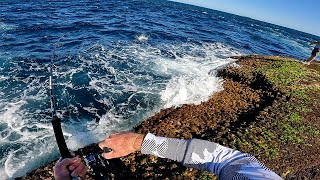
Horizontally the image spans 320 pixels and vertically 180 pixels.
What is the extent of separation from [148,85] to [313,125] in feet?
22.7

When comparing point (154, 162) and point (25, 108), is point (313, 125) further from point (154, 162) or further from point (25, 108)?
point (25, 108)

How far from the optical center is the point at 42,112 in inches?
386

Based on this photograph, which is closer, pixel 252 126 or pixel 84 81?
pixel 252 126

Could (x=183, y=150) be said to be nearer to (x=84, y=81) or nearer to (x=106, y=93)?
(x=106, y=93)

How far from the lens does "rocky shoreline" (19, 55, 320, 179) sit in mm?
6215

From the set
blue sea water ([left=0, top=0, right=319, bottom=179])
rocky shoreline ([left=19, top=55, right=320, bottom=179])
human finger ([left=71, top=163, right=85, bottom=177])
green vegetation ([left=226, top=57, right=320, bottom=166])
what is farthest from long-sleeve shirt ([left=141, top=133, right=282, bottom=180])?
green vegetation ([left=226, top=57, right=320, bottom=166])

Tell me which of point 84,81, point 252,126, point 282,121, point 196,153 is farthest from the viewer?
point 84,81

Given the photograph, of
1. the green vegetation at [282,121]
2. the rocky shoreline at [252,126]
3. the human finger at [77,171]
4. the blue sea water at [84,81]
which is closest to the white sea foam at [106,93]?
the blue sea water at [84,81]

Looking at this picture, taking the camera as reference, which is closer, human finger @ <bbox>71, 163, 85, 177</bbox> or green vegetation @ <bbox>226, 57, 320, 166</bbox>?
human finger @ <bbox>71, 163, 85, 177</bbox>

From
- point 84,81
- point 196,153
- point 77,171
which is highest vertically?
point 196,153

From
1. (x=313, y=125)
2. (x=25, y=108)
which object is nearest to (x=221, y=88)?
(x=313, y=125)

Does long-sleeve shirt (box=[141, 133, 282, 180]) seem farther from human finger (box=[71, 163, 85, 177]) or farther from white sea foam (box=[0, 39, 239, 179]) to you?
white sea foam (box=[0, 39, 239, 179])

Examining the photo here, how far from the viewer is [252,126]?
788 centimetres

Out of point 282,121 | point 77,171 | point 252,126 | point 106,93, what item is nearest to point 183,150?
point 77,171
